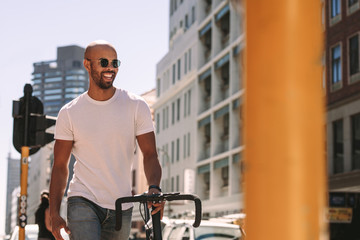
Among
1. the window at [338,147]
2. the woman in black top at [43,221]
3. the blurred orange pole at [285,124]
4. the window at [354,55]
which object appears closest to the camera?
the blurred orange pole at [285,124]

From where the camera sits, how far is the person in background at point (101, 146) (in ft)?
13.6

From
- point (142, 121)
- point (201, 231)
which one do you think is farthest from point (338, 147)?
point (142, 121)

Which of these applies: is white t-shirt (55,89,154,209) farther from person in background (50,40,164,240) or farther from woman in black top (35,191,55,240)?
woman in black top (35,191,55,240)

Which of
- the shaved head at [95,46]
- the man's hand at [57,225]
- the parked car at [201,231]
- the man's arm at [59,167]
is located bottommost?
the parked car at [201,231]

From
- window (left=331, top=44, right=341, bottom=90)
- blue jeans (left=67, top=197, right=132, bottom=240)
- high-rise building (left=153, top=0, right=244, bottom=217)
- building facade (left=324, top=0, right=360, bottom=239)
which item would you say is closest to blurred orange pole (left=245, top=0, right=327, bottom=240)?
blue jeans (left=67, top=197, right=132, bottom=240)

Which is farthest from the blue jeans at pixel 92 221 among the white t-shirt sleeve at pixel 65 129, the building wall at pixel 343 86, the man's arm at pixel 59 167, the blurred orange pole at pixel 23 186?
the building wall at pixel 343 86

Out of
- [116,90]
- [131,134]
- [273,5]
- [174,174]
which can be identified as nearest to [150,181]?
[131,134]

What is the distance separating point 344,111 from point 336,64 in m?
2.26

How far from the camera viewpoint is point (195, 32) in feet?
202

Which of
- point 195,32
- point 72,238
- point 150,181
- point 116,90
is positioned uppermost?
point 195,32

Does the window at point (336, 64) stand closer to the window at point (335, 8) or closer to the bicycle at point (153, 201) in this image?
the window at point (335, 8)

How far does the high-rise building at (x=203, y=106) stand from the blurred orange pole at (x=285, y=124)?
155ft

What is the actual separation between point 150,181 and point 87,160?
37cm

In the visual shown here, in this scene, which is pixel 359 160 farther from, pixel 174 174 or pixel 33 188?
pixel 33 188
